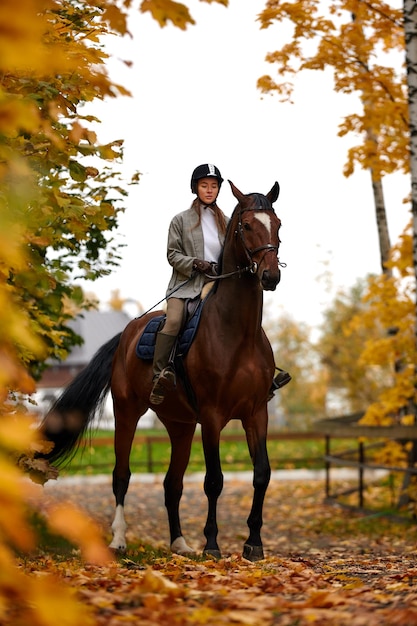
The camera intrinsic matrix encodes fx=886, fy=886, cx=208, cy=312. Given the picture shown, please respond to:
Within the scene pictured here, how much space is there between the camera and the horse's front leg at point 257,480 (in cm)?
715

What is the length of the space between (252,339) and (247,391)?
43 cm

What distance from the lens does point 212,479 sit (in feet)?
24.1

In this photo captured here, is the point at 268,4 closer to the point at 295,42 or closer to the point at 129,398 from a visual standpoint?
the point at 295,42

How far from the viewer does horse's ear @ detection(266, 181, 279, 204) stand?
284 inches

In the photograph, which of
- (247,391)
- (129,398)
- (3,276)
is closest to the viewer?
(3,276)

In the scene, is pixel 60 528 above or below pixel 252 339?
below

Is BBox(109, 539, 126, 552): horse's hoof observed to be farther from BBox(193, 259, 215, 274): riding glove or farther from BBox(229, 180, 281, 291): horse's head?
BBox(229, 180, 281, 291): horse's head

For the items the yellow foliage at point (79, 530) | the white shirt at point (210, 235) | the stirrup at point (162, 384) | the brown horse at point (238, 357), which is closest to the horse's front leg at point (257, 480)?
the brown horse at point (238, 357)

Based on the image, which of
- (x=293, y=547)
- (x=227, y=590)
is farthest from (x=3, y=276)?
(x=293, y=547)

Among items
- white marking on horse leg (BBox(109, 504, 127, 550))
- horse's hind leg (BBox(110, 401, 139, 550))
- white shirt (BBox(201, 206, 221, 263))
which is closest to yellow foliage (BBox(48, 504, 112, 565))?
white shirt (BBox(201, 206, 221, 263))

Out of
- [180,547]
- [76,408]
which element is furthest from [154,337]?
[180,547]

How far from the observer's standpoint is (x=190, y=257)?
25.2 ft

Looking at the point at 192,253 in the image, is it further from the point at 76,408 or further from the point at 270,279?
the point at 76,408

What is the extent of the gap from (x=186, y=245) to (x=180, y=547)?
2753mm
